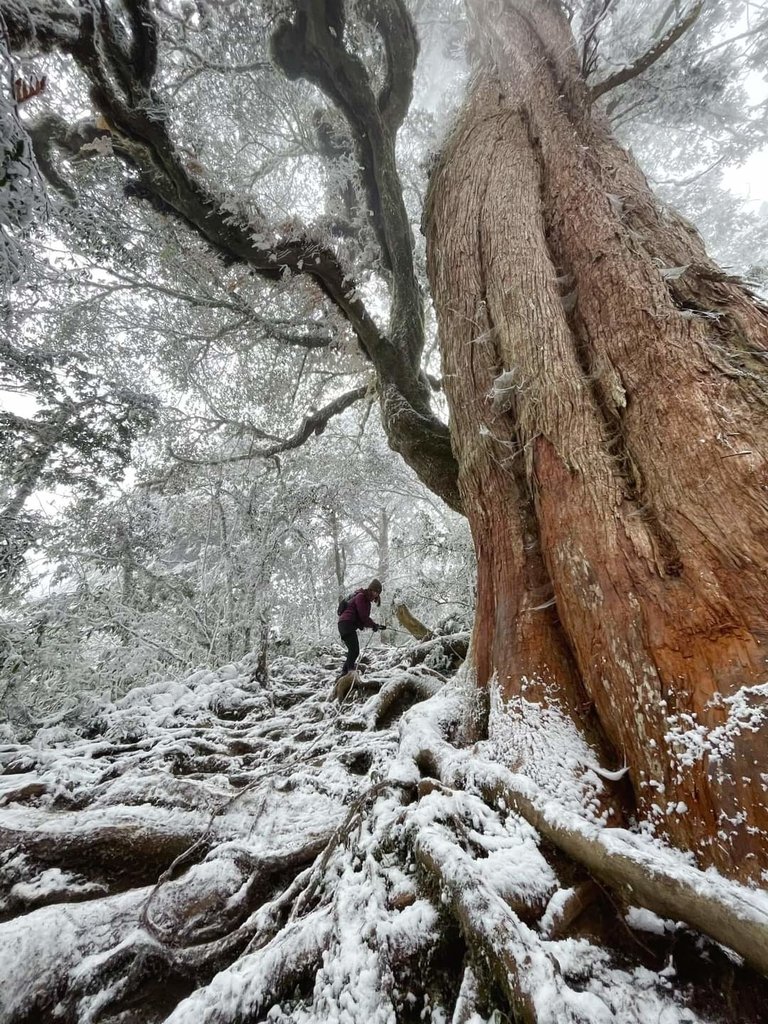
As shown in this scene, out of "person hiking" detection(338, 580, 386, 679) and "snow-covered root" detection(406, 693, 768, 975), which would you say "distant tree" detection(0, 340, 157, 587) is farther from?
"snow-covered root" detection(406, 693, 768, 975)

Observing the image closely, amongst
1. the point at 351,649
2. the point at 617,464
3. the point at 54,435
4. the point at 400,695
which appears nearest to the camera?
the point at 617,464

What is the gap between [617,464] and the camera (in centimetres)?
171

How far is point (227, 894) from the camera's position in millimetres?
1465

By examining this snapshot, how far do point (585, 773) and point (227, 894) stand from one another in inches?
48.3

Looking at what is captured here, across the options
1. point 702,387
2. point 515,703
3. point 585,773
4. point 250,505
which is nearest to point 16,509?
point 250,505

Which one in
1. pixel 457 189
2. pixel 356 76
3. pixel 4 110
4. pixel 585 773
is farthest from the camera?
pixel 356 76

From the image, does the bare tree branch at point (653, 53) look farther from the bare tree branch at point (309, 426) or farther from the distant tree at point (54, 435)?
the distant tree at point (54, 435)

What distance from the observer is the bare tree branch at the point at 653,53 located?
249cm

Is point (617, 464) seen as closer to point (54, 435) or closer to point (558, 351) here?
point (558, 351)

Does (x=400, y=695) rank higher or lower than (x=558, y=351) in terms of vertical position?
lower

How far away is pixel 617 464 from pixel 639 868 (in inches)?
49.5

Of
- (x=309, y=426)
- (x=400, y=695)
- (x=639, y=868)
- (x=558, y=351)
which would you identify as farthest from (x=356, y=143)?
(x=639, y=868)

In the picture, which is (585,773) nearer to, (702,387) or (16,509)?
(702,387)

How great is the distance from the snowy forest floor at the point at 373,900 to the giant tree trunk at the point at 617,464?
8.1 inches
